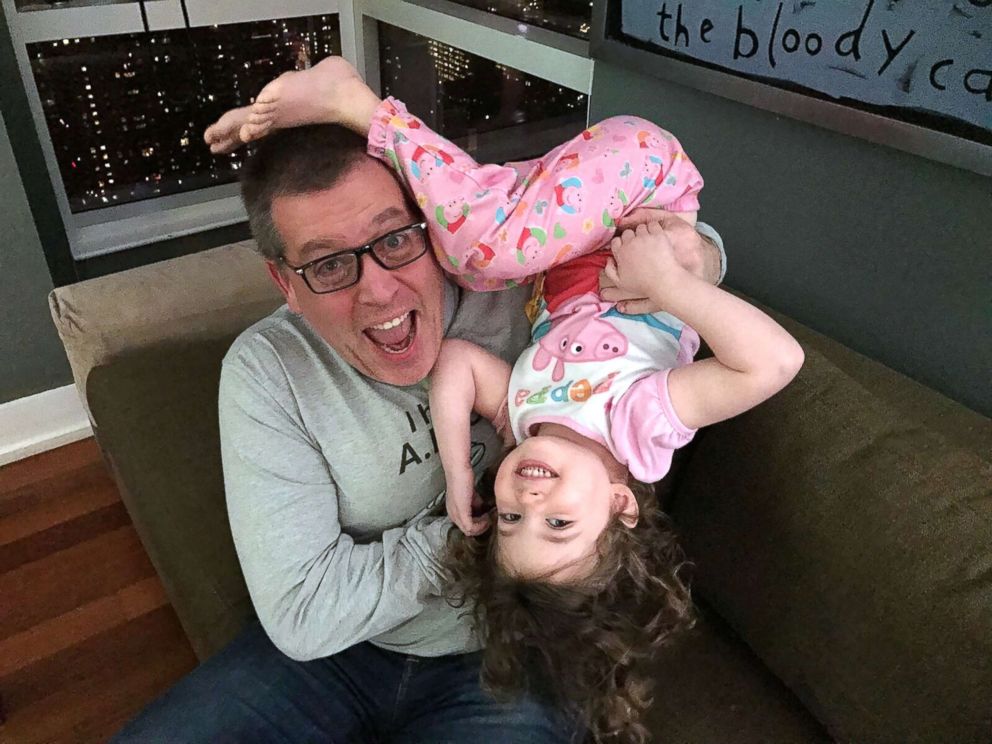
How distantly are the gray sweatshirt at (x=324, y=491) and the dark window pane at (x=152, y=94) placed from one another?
161 centimetres

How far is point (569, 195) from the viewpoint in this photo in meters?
1.04

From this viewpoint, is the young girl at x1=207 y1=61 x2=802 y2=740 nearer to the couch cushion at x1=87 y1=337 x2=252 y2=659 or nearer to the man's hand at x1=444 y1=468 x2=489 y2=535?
the man's hand at x1=444 y1=468 x2=489 y2=535

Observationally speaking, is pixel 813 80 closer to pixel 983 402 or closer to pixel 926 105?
pixel 926 105

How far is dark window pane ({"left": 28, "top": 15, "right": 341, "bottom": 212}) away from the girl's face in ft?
6.70

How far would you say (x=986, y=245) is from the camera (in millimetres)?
1190

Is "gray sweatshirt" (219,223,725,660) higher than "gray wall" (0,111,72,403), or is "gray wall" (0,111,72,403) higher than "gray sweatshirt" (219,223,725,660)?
"gray sweatshirt" (219,223,725,660)

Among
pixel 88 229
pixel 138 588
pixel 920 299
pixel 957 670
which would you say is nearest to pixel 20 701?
pixel 138 588

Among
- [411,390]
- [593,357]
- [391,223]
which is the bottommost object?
[411,390]

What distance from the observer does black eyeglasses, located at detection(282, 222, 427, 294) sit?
1082 millimetres

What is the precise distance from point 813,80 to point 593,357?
2.24 feet

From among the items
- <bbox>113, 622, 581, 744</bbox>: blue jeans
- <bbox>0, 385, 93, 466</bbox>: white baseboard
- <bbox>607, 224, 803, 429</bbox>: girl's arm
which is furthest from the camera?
<bbox>0, 385, 93, 466</bbox>: white baseboard

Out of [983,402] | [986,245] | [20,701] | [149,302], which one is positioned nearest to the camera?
[986,245]

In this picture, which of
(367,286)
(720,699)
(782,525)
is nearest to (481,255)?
(367,286)

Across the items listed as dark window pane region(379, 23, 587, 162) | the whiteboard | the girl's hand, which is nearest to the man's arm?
the girl's hand
